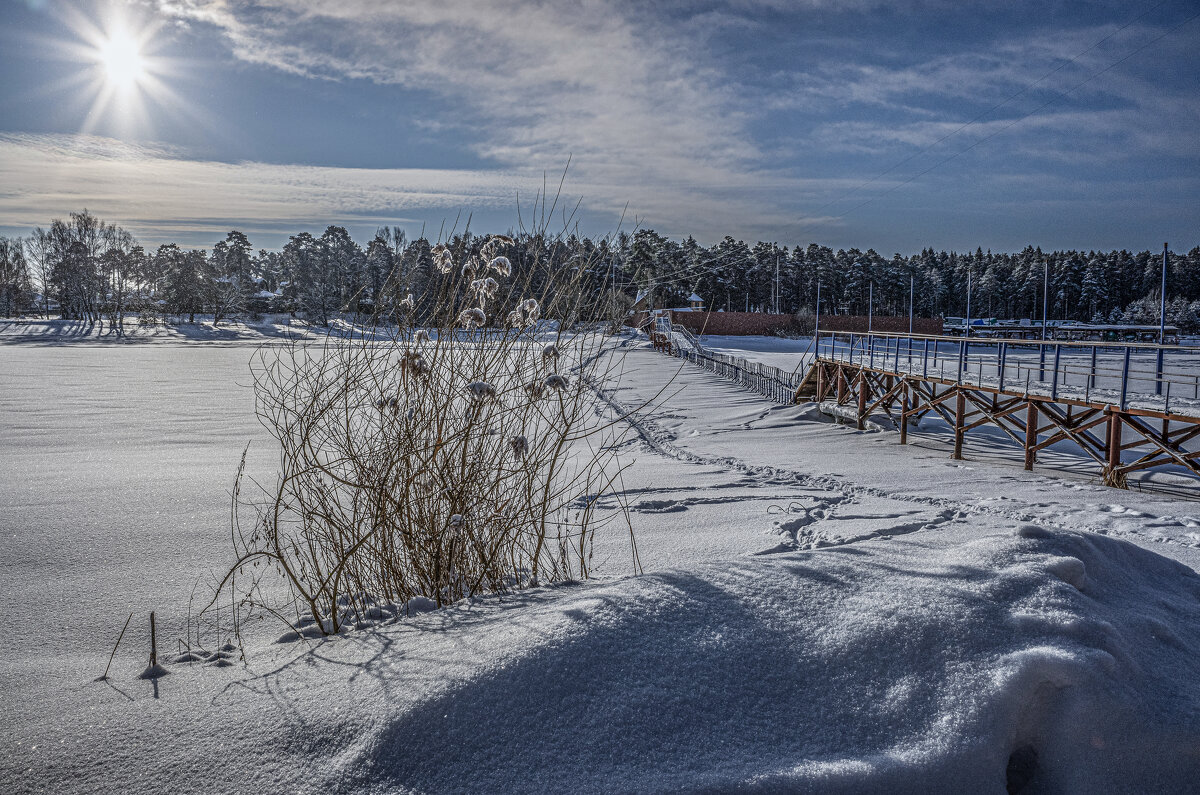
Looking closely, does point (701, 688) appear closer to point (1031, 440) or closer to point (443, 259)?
point (443, 259)

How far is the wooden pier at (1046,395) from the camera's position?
1077cm

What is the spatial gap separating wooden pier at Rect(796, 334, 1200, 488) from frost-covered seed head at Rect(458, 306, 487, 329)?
33.0 feet

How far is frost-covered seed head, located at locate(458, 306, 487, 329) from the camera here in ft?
11.9

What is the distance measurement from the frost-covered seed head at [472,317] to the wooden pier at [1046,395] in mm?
10074

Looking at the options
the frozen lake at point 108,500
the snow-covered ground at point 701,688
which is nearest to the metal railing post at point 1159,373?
the snow-covered ground at point 701,688

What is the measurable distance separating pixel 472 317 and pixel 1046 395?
12417 mm

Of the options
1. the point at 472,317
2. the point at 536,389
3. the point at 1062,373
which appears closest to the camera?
the point at 536,389

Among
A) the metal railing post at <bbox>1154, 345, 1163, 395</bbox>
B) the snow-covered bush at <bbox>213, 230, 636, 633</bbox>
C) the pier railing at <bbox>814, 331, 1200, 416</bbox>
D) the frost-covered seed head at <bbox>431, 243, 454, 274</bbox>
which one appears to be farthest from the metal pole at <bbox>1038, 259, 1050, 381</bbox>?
the frost-covered seed head at <bbox>431, 243, 454, 274</bbox>

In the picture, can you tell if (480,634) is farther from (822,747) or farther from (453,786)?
(822,747)

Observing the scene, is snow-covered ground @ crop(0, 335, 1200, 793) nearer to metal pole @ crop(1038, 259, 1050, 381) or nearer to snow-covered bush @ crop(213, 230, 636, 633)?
snow-covered bush @ crop(213, 230, 636, 633)

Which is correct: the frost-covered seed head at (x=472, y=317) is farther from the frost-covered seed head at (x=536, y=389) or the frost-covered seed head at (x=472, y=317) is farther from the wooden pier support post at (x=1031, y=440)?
the wooden pier support post at (x=1031, y=440)

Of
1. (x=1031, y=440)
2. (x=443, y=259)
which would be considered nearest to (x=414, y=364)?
(x=443, y=259)

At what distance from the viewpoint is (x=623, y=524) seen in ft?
24.3

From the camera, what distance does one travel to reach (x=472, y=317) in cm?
367
